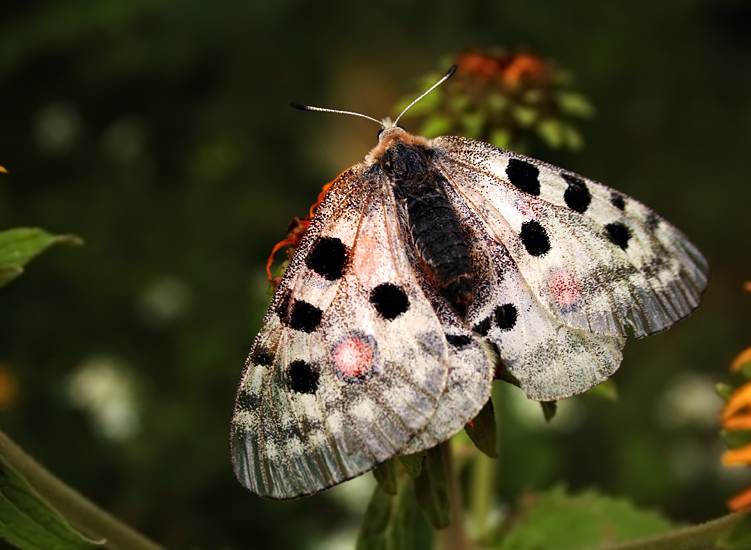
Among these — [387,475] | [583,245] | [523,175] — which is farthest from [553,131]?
[387,475]

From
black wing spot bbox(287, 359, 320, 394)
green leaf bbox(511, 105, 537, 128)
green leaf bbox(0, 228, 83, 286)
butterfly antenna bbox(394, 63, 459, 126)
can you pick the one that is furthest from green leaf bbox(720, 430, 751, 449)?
green leaf bbox(0, 228, 83, 286)

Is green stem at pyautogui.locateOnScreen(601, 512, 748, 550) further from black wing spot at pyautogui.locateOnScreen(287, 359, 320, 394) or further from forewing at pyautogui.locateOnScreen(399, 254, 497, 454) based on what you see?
black wing spot at pyautogui.locateOnScreen(287, 359, 320, 394)

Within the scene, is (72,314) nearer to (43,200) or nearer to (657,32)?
(43,200)

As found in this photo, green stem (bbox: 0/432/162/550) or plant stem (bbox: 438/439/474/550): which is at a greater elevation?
green stem (bbox: 0/432/162/550)

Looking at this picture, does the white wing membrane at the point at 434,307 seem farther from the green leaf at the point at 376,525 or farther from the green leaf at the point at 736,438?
the green leaf at the point at 376,525

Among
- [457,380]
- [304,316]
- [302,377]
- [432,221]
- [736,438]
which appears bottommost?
[736,438]

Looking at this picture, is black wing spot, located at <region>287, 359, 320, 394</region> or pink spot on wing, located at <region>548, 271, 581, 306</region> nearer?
black wing spot, located at <region>287, 359, 320, 394</region>

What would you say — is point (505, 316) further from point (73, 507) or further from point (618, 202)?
point (73, 507)
